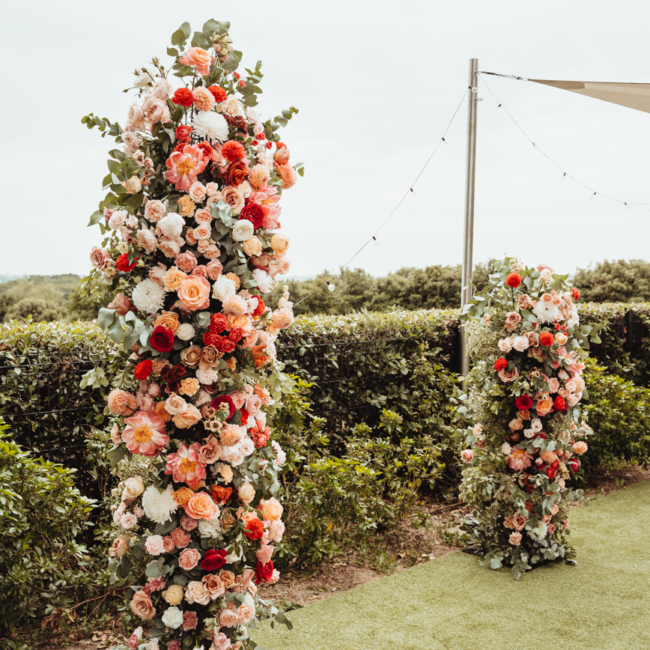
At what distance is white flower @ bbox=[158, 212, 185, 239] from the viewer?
5.40ft

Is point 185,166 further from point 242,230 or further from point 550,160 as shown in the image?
point 550,160

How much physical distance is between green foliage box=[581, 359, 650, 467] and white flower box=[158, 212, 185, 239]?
4.32 m

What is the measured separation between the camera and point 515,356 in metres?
3.15

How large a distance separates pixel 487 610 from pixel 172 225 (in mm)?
2502

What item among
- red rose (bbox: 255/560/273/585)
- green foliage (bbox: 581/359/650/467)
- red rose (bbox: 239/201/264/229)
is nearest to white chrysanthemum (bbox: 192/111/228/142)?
red rose (bbox: 239/201/264/229)

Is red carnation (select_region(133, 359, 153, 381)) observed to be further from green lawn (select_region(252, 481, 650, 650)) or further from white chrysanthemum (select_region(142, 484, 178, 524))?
green lawn (select_region(252, 481, 650, 650))

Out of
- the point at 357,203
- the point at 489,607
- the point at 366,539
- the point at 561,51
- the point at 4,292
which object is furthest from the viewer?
the point at 4,292

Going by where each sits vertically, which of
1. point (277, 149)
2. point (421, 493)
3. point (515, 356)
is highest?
point (277, 149)

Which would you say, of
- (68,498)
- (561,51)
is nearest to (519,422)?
(68,498)

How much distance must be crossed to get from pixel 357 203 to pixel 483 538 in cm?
1531

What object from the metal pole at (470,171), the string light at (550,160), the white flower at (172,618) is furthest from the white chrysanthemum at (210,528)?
the string light at (550,160)

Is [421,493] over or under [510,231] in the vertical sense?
under

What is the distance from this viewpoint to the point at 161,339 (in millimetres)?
1650

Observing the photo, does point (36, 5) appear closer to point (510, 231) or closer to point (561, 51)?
point (561, 51)
